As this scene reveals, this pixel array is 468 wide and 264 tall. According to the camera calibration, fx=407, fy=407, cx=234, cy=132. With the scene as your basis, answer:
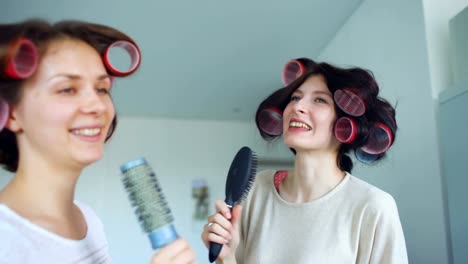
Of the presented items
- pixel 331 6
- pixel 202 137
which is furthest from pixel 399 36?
→ pixel 202 137

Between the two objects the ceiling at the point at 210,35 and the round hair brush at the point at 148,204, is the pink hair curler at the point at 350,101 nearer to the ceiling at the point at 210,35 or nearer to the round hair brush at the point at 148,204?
the round hair brush at the point at 148,204

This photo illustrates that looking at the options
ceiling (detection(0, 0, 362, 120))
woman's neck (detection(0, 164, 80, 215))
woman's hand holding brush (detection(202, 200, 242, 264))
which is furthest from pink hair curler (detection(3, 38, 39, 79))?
ceiling (detection(0, 0, 362, 120))

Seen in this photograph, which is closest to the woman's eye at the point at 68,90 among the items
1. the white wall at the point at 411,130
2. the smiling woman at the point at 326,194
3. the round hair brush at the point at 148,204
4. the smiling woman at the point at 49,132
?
the smiling woman at the point at 49,132

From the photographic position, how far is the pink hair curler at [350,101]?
0.81 m

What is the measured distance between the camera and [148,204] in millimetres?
417

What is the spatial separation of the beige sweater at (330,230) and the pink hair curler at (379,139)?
0.26ft

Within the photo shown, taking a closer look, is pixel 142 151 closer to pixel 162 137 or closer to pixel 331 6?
pixel 162 137

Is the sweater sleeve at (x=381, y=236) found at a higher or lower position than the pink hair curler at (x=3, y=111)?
lower

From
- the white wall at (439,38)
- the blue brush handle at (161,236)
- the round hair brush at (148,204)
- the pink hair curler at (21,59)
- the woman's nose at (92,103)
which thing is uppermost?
the white wall at (439,38)

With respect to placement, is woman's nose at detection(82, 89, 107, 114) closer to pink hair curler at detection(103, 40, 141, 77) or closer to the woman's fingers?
pink hair curler at detection(103, 40, 141, 77)

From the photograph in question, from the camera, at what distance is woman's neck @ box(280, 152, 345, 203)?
2.77 ft

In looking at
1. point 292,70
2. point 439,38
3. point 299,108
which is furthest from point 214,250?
point 439,38

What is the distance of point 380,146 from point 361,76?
149mm

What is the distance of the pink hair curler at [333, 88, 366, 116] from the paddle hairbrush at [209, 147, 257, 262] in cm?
24
